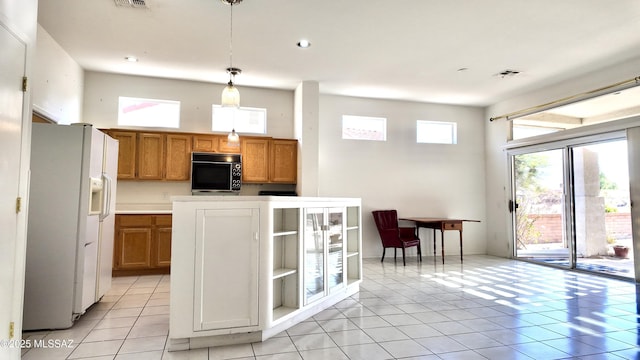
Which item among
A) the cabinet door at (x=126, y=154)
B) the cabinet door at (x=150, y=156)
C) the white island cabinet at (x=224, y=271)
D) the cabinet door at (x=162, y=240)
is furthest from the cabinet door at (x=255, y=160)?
the white island cabinet at (x=224, y=271)

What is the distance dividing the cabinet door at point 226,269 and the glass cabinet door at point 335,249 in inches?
41.5

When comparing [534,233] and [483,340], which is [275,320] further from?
[534,233]

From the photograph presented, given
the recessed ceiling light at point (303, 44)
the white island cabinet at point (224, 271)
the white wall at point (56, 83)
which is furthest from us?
the recessed ceiling light at point (303, 44)

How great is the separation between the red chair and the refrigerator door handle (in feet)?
14.0

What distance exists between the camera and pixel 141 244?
16.9 ft

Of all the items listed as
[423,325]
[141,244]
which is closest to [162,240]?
[141,244]

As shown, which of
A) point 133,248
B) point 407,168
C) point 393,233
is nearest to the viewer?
point 133,248

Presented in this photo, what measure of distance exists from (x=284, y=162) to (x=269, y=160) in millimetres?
262

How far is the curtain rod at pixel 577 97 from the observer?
193 inches

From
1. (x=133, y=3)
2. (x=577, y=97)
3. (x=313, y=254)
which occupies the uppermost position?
(x=133, y=3)

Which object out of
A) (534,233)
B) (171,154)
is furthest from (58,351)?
(534,233)

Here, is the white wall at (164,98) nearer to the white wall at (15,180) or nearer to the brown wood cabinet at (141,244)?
the brown wood cabinet at (141,244)

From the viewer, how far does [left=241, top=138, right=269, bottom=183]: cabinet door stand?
19.7 ft

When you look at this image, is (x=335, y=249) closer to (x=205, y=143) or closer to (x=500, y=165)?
(x=205, y=143)
